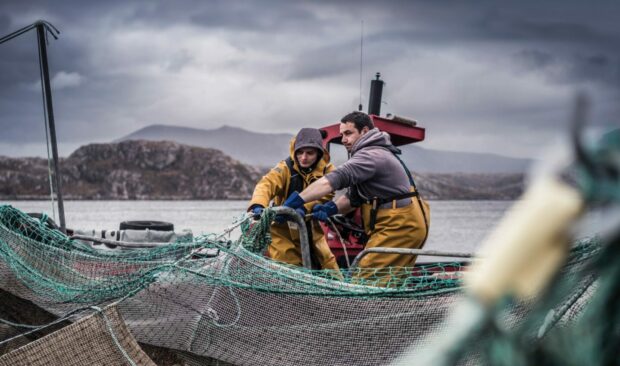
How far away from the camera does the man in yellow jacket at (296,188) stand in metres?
7.41

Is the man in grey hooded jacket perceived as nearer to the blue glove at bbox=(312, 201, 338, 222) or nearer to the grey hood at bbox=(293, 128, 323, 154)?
the blue glove at bbox=(312, 201, 338, 222)

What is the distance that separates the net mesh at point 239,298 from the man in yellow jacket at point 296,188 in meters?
0.98

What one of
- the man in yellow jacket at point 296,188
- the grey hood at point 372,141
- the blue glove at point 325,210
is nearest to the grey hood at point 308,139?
the man in yellow jacket at point 296,188

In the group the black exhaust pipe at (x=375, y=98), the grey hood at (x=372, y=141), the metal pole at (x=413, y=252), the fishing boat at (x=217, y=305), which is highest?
the black exhaust pipe at (x=375, y=98)

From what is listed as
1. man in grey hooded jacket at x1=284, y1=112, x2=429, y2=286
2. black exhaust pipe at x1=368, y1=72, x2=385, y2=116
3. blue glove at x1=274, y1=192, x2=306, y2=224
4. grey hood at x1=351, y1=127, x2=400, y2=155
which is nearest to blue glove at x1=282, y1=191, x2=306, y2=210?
blue glove at x1=274, y1=192, x2=306, y2=224

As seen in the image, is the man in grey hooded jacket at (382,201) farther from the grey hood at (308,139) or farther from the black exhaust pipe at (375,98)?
the black exhaust pipe at (375,98)

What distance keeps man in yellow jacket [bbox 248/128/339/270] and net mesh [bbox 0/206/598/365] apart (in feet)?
3.20

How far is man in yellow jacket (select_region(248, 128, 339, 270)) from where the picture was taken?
7410 mm

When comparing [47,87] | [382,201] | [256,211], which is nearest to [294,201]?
[256,211]

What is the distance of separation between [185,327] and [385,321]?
73.8 inches

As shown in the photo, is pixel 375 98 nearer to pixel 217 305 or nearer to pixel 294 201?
pixel 294 201

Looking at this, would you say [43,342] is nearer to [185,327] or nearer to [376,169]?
[185,327]

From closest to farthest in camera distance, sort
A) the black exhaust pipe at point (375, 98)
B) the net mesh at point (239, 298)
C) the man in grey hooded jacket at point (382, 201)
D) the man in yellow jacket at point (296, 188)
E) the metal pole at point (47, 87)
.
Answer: the net mesh at point (239, 298)
the man in grey hooded jacket at point (382, 201)
the man in yellow jacket at point (296, 188)
the black exhaust pipe at point (375, 98)
the metal pole at point (47, 87)

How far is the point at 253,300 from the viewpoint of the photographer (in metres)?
5.48
